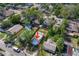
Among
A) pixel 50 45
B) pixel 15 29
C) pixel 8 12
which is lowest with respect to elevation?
pixel 50 45

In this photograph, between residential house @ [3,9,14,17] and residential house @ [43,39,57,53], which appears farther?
residential house @ [3,9,14,17]

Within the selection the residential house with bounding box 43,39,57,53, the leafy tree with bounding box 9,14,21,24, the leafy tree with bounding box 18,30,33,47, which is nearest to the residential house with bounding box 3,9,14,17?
the leafy tree with bounding box 9,14,21,24

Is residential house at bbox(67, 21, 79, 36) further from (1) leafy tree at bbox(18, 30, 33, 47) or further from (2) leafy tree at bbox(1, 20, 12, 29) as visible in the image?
(2) leafy tree at bbox(1, 20, 12, 29)

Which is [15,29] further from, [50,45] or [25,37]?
[50,45]

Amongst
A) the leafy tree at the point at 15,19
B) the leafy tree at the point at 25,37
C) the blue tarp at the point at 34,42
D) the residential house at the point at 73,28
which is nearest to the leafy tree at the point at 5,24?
the leafy tree at the point at 15,19

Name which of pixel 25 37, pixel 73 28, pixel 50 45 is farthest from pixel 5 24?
pixel 73 28

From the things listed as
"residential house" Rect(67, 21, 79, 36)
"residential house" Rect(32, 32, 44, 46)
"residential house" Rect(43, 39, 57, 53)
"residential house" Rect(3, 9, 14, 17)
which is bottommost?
"residential house" Rect(43, 39, 57, 53)

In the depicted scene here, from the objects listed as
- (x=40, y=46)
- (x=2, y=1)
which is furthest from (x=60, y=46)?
(x=2, y=1)

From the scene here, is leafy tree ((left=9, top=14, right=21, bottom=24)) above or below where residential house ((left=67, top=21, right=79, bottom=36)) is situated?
above

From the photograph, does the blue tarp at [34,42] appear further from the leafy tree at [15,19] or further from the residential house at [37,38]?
the leafy tree at [15,19]
